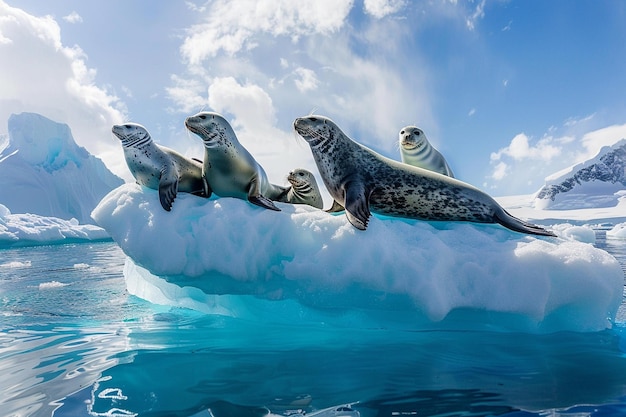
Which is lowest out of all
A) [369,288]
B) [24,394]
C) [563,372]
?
[24,394]

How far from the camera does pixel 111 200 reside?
4230mm

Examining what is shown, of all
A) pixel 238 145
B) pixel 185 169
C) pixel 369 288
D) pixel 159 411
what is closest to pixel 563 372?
pixel 369 288

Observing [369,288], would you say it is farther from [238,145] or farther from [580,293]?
[238,145]

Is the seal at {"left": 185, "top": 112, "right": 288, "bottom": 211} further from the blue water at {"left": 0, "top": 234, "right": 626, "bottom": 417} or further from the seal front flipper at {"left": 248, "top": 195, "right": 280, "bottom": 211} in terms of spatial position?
the blue water at {"left": 0, "top": 234, "right": 626, "bottom": 417}

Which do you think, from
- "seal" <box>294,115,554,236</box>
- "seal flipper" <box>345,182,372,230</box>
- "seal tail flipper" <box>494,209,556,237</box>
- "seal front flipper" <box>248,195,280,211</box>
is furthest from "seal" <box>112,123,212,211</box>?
"seal tail flipper" <box>494,209,556,237</box>

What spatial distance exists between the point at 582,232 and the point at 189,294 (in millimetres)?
19736

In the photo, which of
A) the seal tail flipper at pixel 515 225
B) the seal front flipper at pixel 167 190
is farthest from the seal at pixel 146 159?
the seal tail flipper at pixel 515 225

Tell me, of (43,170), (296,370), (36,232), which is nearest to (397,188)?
(296,370)

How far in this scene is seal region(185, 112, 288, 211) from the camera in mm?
4309

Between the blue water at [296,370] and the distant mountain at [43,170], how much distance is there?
36.1 metres

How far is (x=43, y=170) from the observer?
35.4m

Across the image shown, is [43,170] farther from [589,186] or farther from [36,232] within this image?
[589,186]

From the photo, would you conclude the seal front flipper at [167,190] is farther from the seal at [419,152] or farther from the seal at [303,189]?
the seal at [419,152]

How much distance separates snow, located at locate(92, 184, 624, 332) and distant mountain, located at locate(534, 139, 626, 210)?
78.7 meters
